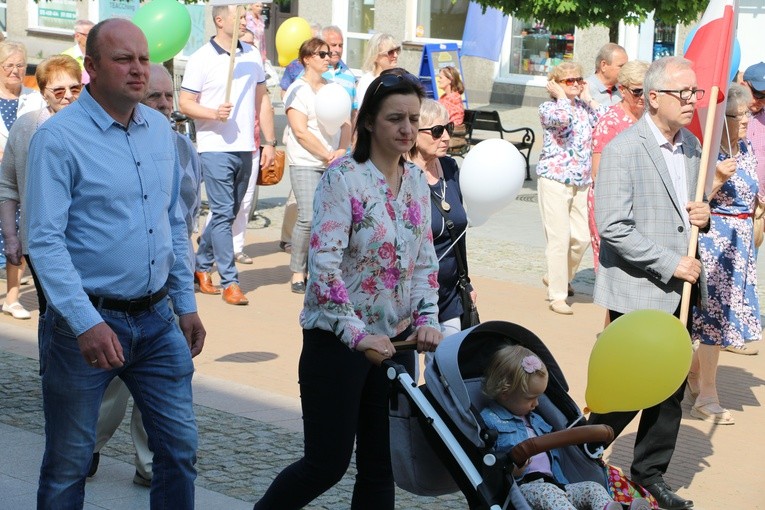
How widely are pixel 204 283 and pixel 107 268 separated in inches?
251

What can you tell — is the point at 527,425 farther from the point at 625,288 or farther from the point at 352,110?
the point at 352,110

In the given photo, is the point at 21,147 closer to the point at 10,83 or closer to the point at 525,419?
the point at 10,83

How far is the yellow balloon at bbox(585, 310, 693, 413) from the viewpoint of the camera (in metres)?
4.53

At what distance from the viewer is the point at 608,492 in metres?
4.34

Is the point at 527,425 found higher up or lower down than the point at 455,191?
lower down

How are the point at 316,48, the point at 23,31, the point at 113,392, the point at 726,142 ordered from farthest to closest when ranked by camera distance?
the point at 23,31 < the point at 316,48 < the point at 726,142 < the point at 113,392

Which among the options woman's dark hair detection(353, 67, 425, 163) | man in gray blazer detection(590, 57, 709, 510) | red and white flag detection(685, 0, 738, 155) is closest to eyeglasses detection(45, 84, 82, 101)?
woman's dark hair detection(353, 67, 425, 163)

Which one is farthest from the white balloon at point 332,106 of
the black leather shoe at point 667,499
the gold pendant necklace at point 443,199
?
the black leather shoe at point 667,499

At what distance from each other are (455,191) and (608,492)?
A: 230 centimetres

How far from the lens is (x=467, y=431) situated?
418 cm

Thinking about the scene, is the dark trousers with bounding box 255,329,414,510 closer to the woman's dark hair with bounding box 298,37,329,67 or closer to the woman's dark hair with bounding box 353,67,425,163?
the woman's dark hair with bounding box 353,67,425,163

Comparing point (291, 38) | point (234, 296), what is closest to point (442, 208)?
point (234, 296)

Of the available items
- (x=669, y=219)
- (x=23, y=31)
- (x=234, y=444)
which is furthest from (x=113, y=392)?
(x=23, y=31)

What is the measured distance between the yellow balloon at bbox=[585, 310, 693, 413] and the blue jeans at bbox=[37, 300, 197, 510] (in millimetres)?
1505
